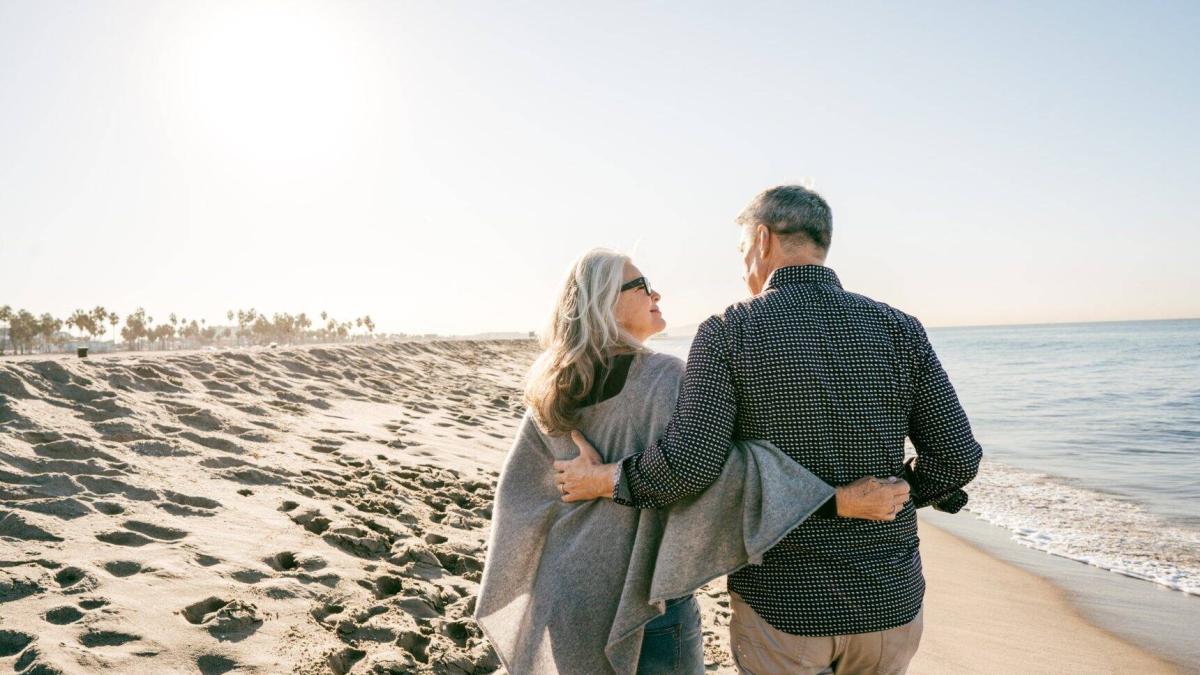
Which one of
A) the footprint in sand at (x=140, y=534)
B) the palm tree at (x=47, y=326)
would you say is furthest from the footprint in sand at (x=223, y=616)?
the palm tree at (x=47, y=326)

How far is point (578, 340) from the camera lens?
90.5 inches

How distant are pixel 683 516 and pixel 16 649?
259 centimetres

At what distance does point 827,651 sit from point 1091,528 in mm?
7531

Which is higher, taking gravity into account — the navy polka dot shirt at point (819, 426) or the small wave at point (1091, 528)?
the navy polka dot shirt at point (819, 426)

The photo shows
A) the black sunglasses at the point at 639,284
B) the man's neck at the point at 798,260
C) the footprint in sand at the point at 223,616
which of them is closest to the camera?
the man's neck at the point at 798,260

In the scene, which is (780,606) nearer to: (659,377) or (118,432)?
(659,377)

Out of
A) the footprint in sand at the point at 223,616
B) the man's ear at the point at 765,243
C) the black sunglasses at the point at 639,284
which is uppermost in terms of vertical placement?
the man's ear at the point at 765,243

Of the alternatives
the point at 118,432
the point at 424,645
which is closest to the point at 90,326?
the point at 118,432

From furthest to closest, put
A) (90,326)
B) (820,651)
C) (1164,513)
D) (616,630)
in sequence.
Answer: (90,326), (1164,513), (616,630), (820,651)

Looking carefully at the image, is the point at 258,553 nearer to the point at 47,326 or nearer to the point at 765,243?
the point at 765,243

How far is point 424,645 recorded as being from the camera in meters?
3.27

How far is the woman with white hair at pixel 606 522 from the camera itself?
6.58ft

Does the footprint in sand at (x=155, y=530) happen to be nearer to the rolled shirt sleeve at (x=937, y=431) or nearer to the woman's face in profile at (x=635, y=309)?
the woman's face in profile at (x=635, y=309)

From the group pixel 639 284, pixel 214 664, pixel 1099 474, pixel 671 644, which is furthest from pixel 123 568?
pixel 1099 474
